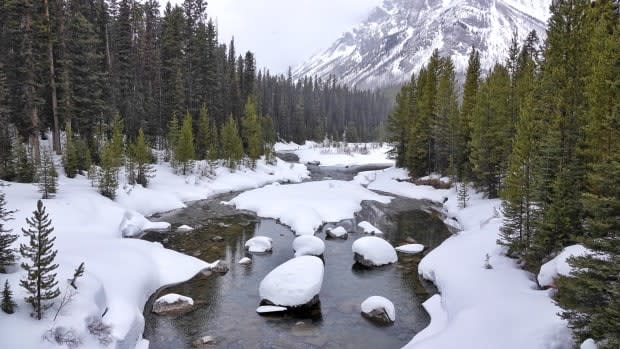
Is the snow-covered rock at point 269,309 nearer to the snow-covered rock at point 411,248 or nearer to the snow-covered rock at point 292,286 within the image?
the snow-covered rock at point 292,286

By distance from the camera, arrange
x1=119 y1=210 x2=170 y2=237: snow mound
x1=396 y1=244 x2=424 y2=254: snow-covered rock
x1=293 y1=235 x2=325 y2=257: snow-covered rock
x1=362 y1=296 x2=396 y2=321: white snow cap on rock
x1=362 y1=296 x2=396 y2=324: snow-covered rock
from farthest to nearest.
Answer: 1. x1=119 y1=210 x2=170 y2=237: snow mound
2. x1=396 y1=244 x2=424 y2=254: snow-covered rock
3. x1=293 y1=235 x2=325 y2=257: snow-covered rock
4. x1=362 y1=296 x2=396 y2=321: white snow cap on rock
5. x1=362 y1=296 x2=396 y2=324: snow-covered rock

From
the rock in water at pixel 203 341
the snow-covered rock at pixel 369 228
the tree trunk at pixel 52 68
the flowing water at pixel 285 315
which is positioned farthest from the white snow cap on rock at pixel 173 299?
the tree trunk at pixel 52 68

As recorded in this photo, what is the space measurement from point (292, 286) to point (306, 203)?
19.0 meters

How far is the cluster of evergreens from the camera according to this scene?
33.1ft

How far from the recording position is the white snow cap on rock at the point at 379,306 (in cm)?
1623

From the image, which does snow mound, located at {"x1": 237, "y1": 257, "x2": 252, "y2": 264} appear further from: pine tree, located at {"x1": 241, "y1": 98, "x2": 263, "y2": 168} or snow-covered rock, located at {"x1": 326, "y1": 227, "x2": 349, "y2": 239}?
pine tree, located at {"x1": 241, "y1": 98, "x2": 263, "y2": 168}

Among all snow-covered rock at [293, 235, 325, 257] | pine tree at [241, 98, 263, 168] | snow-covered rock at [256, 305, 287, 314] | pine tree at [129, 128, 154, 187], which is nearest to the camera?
snow-covered rock at [256, 305, 287, 314]

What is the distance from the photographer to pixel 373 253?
74.7 feet

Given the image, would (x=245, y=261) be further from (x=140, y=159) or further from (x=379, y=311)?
(x=140, y=159)

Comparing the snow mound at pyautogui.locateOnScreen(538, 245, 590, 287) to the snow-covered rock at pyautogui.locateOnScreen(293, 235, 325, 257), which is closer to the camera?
the snow mound at pyautogui.locateOnScreen(538, 245, 590, 287)

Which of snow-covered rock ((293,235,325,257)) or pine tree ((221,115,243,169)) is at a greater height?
pine tree ((221,115,243,169))

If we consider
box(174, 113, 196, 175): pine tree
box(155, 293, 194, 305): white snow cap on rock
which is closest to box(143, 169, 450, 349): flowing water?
box(155, 293, 194, 305): white snow cap on rock

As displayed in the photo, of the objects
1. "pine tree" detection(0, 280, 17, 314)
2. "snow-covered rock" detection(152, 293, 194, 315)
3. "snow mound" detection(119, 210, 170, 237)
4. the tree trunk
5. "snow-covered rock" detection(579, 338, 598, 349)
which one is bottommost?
"snow-covered rock" detection(152, 293, 194, 315)

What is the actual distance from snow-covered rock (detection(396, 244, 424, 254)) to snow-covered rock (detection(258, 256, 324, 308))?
8.87 m
